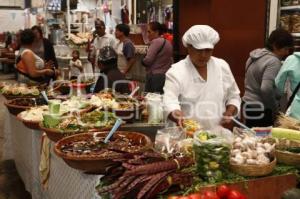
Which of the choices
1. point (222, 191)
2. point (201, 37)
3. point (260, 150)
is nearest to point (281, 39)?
point (201, 37)

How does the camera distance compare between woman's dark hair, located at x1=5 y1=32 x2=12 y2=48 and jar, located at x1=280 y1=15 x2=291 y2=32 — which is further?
woman's dark hair, located at x1=5 y1=32 x2=12 y2=48

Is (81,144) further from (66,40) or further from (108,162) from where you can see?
(66,40)

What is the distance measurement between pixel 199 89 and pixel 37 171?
6.29 feet

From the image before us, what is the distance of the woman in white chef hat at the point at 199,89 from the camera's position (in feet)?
10.0

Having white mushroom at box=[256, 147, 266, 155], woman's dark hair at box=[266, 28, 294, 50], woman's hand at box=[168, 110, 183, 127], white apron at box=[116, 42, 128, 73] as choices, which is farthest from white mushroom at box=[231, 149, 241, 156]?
white apron at box=[116, 42, 128, 73]

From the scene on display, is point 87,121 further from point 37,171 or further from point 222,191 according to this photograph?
point 222,191

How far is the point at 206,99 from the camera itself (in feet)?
10.4

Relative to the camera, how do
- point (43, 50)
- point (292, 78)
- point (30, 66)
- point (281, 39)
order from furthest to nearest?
point (43, 50)
point (30, 66)
point (281, 39)
point (292, 78)

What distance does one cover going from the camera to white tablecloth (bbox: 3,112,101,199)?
8.30 ft

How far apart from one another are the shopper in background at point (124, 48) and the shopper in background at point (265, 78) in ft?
9.77

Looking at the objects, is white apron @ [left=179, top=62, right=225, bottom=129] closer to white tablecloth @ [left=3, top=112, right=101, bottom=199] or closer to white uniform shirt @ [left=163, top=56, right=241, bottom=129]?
white uniform shirt @ [left=163, top=56, right=241, bottom=129]

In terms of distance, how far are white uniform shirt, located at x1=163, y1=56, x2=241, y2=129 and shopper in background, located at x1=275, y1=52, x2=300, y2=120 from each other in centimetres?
67

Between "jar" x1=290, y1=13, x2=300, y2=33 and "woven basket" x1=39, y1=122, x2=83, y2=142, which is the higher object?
"jar" x1=290, y1=13, x2=300, y2=33

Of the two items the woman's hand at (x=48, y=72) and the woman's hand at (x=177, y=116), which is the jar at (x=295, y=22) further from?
the woman's hand at (x=48, y=72)
